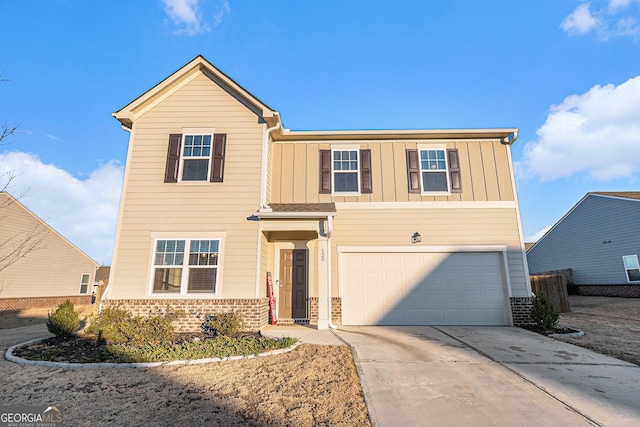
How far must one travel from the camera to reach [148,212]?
338 inches

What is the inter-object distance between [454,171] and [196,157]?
27.0ft

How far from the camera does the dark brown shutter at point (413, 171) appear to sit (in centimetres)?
971

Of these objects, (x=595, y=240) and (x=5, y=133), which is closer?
(x=5, y=133)

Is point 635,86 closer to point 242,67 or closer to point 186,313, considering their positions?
point 242,67

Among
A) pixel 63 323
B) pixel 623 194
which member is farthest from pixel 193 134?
pixel 623 194

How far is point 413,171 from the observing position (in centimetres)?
984

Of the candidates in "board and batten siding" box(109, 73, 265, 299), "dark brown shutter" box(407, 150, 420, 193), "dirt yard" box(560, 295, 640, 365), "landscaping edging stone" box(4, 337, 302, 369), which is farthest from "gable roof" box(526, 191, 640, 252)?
"landscaping edging stone" box(4, 337, 302, 369)

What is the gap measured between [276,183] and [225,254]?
9.72ft

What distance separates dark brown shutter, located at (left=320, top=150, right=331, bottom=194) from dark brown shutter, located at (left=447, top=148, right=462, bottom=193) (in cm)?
400

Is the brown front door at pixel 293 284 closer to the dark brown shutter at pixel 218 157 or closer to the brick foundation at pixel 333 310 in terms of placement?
the brick foundation at pixel 333 310

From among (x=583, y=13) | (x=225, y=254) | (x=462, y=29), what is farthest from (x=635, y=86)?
(x=225, y=254)

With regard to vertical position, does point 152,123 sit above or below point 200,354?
above

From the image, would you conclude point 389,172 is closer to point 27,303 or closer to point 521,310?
point 521,310

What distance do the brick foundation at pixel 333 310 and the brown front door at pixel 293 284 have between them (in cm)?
25
